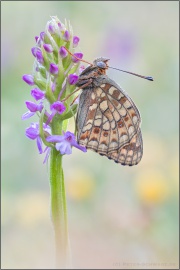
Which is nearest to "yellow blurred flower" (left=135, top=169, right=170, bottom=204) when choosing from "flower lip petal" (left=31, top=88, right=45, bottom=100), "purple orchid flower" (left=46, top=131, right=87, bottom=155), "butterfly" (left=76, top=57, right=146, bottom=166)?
"butterfly" (left=76, top=57, right=146, bottom=166)

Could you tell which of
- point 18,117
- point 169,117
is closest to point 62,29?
point 18,117

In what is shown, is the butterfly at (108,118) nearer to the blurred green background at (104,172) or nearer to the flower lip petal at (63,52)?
the flower lip petal at (63,52)

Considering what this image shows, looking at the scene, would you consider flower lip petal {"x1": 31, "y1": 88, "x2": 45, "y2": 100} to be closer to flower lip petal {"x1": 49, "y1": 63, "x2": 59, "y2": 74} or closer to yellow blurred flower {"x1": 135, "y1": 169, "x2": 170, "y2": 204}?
flower lip petal {"x1": 49, "y1": 63, "x2": 59, "y2": 74}

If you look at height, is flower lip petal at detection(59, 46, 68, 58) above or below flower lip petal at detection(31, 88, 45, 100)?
above

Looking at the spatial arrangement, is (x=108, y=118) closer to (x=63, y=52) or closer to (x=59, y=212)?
(x=63, y=52)


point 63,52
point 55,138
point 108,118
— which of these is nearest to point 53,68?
point 63,52

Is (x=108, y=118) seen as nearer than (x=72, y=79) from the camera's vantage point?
No

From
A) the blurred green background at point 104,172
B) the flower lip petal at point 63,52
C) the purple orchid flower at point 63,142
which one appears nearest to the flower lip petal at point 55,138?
the purple orchid flower at point 63,142
